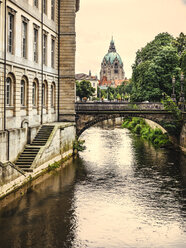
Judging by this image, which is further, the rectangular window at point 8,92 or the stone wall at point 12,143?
the rectangular window at point 8,92

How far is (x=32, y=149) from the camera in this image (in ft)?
92.8

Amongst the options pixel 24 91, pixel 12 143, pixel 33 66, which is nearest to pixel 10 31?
pixel 33 66

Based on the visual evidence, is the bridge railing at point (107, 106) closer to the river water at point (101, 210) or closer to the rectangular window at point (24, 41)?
the river water at point (101, 210)

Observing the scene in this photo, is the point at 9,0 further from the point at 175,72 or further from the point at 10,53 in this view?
the point at 175,72

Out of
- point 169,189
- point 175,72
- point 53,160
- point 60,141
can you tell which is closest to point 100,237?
point 169,189

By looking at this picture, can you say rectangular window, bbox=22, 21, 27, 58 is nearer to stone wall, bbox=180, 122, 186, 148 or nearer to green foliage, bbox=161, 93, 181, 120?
green foliage, bbox=161, 93, 181, 120

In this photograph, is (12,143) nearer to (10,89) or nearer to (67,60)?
(10,89)

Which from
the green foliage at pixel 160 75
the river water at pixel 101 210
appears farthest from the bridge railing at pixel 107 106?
the green foliage at pixel 160 75

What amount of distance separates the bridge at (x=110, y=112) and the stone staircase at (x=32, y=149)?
397 inches

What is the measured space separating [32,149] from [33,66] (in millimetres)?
7332

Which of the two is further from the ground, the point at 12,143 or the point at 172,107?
the point at 172,107

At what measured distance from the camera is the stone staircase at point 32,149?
26.0 m

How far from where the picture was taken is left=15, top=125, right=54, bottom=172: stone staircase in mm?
25987

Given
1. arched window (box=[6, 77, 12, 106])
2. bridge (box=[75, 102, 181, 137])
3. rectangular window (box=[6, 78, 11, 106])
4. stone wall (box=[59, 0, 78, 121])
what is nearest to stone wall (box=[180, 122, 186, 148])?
bridge (box=[75, 102, 181, 137])
